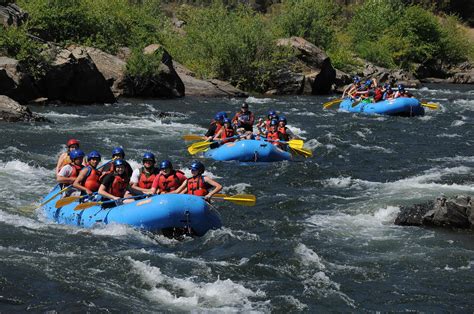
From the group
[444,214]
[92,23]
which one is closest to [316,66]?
[92,23]

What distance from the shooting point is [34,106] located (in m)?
24.3

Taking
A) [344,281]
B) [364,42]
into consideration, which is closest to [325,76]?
[364,42]

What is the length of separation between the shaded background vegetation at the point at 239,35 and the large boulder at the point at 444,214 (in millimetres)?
17574

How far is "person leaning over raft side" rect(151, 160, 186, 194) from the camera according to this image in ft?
35.6

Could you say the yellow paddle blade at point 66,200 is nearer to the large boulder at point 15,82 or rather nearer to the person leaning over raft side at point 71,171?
the person leaning over raft side at point 71,171

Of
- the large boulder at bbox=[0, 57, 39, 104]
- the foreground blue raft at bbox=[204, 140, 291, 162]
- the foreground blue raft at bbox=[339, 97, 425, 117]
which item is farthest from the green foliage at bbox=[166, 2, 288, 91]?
the foreground blue raft at bbox=[204, 140, 291, 162]

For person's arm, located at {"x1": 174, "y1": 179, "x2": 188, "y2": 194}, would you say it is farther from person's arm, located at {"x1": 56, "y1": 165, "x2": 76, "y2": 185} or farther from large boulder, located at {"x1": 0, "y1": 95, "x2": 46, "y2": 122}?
large boulder, located at {"x1": 0, "y1": 95, "x2": 46, "y2": 122}

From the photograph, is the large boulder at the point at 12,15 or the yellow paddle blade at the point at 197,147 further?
the large boulder at the point at 12,15

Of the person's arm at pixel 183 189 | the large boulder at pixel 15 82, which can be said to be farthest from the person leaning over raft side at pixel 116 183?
the large boulder at pixel 15 82

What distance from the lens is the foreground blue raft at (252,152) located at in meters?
16.1

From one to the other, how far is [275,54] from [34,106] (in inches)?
520

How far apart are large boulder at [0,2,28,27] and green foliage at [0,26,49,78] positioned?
138 centimetres

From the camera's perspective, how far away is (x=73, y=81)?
25672mm

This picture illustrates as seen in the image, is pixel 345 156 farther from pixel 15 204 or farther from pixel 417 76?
pixel 417 76
